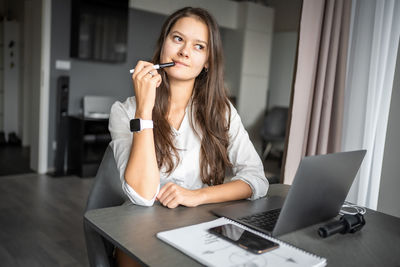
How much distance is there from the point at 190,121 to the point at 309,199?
66cm

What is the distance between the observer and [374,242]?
931 mm

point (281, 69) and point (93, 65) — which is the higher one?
point (281, 69)

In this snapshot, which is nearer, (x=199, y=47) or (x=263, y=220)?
(x=263, y=220)

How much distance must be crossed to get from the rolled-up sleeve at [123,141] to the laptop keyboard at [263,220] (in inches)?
11.7

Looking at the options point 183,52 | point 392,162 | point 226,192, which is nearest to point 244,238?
point 226,192

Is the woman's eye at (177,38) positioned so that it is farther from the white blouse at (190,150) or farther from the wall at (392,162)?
the wall at (392,162)

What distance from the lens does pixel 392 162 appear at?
6.03ft

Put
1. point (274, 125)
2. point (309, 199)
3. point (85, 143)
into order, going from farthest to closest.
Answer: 1. point (274, 125)
2. point (85, 143)
3. point (309, 199)

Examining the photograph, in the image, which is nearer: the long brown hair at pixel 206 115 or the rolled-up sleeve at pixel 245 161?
the rolled-up sleeve at pixel 245 161

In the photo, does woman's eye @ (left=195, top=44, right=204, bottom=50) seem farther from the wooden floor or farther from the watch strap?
the wooden floor

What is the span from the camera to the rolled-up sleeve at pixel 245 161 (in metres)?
1.26

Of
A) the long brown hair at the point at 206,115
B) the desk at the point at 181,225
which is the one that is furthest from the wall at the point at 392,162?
the long brown hair at the point at 206,115

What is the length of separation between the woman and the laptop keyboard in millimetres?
171

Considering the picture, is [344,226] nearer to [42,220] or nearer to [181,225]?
[181,225]
